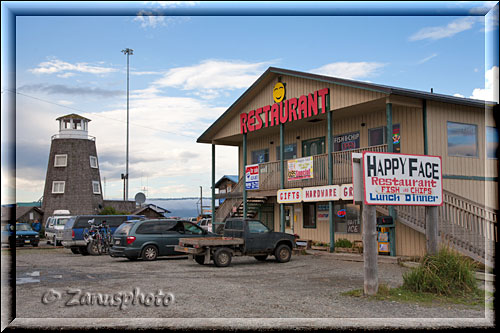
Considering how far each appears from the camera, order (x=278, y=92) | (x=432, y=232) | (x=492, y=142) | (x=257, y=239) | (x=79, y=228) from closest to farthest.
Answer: (x=432, y=232) → (x=257, y=239) → (x=492, y=142) → (x=79, y=228) → (x=278, y=92)

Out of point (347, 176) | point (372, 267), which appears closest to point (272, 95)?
point (347, 176)

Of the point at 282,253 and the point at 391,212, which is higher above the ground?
the point at 391,212

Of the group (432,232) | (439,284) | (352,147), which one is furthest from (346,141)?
(439,284)

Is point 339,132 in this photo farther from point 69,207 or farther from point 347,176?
point 69,207

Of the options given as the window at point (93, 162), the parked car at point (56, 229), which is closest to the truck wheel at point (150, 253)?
the parked car at point (56, 229)

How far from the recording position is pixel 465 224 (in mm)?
16953

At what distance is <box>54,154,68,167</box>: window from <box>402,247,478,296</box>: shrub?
1955 inches

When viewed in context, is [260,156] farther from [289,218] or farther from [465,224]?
[465,224]

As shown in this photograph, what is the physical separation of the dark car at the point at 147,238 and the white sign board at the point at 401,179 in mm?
10671

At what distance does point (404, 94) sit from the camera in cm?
1800

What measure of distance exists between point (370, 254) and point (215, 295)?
11.3 ft

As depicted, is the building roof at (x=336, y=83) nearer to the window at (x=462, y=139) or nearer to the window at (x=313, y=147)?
the window at (x=462, y=139)

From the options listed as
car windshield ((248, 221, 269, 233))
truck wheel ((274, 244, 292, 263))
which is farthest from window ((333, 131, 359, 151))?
car windshield ((248, 221, 269, 233))

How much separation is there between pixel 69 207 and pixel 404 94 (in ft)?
143
